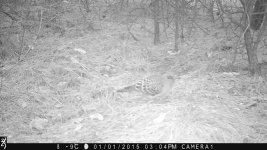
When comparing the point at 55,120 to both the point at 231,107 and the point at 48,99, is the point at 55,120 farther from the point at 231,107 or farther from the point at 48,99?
the point at 231,107

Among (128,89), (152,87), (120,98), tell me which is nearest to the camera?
(120,98)

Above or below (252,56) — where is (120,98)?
below

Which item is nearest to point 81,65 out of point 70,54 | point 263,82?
point 70,54

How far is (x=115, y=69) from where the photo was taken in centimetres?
589

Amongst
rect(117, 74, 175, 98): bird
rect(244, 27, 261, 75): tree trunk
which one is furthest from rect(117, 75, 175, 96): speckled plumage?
rect(244, 27, 261, 75): tree trunk

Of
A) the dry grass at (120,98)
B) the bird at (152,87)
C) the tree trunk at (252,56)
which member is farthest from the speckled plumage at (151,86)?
the tree trunk at (252,56)

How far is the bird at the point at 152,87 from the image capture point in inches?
196

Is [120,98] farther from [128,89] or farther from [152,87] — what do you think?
[152,87]

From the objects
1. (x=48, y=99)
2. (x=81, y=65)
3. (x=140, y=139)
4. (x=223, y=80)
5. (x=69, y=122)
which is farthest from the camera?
(x=81, y=65)

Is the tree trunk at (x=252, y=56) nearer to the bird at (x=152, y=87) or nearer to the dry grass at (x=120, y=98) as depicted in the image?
the dry grass at (x=120, y=98)

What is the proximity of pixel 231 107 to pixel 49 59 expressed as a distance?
133 inches

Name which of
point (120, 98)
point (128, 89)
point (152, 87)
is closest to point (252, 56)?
point (152, 87)

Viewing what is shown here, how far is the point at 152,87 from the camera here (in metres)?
4.98

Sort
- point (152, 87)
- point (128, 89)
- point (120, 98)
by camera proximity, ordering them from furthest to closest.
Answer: point (128, 89), point (152, 87), point (120, 98)
